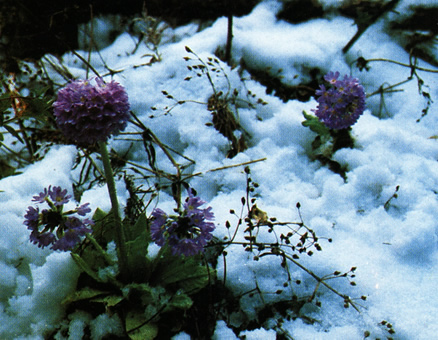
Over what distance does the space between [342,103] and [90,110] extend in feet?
3.59

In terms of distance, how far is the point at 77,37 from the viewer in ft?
8.54

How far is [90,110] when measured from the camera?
3.64 ft

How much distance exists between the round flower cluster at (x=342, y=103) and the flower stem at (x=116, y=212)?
0.98 metres

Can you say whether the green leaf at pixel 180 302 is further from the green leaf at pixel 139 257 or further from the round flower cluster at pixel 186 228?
the round flower cluster at pixel 186 228

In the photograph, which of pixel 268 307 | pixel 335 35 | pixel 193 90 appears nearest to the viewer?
pixel 268 307

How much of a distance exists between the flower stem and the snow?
7.7 inches

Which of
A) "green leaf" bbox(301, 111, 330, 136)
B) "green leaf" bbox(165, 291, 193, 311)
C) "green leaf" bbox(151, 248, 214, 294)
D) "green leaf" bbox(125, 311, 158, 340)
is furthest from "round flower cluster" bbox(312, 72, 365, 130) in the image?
"green leaf" bbox(125, 311, 158, 340)

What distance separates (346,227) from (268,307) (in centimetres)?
47

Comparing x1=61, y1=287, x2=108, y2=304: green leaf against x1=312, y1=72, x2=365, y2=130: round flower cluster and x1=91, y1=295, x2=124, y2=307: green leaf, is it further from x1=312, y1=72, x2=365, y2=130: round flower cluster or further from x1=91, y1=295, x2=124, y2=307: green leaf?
x1=312, y1=72, x2=365, y2=130: round flower cluster

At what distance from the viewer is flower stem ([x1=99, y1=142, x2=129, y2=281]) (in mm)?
1232

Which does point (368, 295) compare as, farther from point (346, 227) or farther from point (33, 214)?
point (33, 214)

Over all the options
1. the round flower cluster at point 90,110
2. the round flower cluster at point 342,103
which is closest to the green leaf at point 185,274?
the round flower cluster at point 90,110

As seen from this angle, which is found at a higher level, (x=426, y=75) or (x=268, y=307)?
(x=426, y=75)

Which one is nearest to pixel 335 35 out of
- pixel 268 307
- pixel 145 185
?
pixel 145 185
